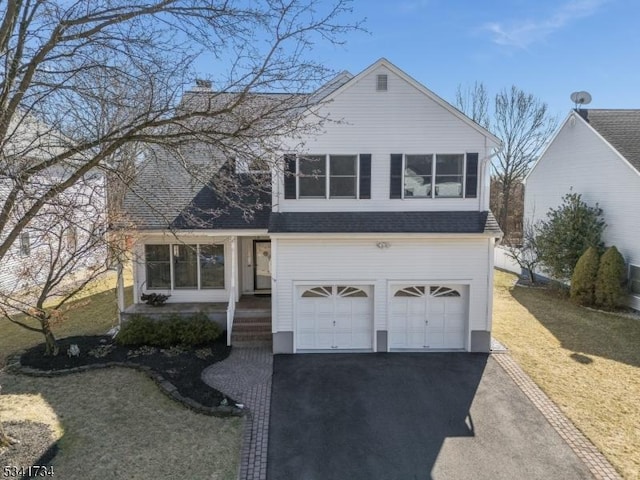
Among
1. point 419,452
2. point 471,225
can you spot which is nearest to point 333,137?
point 471,225

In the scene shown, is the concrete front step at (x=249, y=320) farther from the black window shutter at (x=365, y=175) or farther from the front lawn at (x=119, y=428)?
the black window shutter at (x=365, y=175)

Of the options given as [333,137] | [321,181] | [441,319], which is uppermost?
[333,137]

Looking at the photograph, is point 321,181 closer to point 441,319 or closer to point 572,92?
point 441,319

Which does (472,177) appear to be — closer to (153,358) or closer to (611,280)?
(611,280)

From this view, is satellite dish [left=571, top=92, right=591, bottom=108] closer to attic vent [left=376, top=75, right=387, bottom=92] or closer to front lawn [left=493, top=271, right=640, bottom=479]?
front lawn [left=493, top=271, right=640, bottom=479]

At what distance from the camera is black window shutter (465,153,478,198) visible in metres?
12.8

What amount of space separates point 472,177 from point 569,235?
10.3 m

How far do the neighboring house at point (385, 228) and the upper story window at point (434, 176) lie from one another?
0.03 meters

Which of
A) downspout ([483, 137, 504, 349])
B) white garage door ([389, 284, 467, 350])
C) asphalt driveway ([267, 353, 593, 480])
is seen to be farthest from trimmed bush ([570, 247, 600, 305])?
asphalt driveway ([267, 353, 593, 480])

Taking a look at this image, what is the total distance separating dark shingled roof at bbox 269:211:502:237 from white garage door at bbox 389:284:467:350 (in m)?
1.92

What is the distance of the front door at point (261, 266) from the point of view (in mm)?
16141

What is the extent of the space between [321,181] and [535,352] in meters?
8.69

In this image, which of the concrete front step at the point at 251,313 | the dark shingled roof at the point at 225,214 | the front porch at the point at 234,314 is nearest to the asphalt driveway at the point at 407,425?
the front porch at the point at 234,314

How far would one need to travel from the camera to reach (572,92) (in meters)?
21.5
